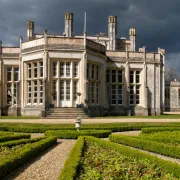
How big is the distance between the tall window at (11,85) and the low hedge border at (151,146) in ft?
79.8

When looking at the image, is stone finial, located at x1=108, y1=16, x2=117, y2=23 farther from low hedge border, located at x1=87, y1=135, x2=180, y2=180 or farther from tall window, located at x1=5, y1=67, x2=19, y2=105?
low hedge border, located at x1=87, y1=135, x2=180, y2=180

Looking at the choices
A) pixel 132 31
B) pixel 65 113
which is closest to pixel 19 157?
pixel 65 113

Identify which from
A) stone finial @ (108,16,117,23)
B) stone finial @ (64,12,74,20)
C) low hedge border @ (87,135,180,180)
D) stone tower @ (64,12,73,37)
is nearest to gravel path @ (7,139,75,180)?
low hedge border @ (87,135,180,180)

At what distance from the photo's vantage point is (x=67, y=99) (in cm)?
2980

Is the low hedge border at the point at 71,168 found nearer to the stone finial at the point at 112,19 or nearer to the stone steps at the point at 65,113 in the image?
the stone steps at the point at 65,113

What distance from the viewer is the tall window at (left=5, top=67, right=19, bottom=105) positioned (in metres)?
34.4

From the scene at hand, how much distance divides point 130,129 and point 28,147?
9476 mm

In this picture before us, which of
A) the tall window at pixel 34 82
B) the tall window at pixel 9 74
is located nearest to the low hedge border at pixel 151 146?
the tall window at pixel 34 82

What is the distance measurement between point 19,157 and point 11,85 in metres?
27.6

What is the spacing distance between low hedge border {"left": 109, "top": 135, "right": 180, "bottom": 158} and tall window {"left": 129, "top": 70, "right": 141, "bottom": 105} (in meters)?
24.7

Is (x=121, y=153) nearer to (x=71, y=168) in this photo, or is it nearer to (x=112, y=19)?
(x=71, y=168)

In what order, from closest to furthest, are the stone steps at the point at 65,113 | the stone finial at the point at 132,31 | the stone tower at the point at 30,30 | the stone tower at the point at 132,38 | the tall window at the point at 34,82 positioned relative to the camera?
the stone steps at the point at 65,113
the tall window at the point at 34,82
the stone tower at the point at 30,30
the stone tower at the point at 132,38
the stone finial at the point at 132,31

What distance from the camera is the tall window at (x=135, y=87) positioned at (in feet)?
121

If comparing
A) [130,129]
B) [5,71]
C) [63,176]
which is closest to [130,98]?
[5,71]
